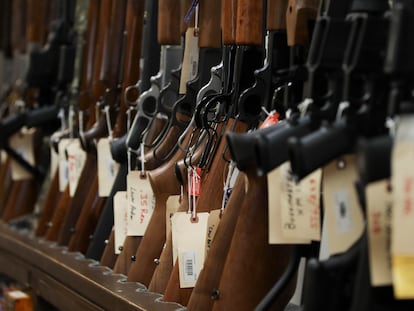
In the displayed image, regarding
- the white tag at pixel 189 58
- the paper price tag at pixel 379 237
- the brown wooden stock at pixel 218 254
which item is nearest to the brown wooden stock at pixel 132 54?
the white tag at pixel 189 58

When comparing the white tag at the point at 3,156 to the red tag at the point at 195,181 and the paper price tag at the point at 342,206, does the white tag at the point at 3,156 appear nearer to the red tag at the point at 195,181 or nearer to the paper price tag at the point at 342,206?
the red tag at the point at 195,181

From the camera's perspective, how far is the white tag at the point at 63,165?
272 cm

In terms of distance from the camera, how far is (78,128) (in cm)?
275

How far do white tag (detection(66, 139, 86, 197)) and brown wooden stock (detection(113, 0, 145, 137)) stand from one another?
0.18 metres

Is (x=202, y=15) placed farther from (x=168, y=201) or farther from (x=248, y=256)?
(x=248, y=256)

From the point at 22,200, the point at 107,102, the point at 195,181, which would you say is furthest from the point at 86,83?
the point at 195,181

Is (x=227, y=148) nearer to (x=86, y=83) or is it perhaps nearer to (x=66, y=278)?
(x=66, y=278)

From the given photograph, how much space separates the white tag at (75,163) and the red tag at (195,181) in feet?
2.58

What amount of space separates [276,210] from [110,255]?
89 cm

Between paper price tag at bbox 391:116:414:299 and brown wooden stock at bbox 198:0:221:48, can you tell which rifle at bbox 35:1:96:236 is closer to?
brown wooden stock at bbox 198:0:221:48

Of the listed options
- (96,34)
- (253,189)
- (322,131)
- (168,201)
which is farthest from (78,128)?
(322,131)

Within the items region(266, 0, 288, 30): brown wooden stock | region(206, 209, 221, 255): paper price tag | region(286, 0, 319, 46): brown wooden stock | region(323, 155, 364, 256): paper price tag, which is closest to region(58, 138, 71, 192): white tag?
region(206, 209, 221, 255): paper price tag

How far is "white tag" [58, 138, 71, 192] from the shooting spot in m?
2.72

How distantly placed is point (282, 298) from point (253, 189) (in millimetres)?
178
